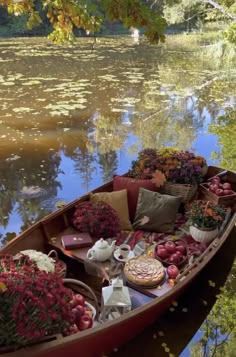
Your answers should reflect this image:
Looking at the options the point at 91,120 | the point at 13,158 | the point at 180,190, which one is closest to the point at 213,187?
the point at 180,190

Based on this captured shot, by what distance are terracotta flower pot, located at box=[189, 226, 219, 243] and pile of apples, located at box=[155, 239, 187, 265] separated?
20 cm

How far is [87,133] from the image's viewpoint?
7.32 m

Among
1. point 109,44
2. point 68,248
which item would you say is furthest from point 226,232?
point 109,44

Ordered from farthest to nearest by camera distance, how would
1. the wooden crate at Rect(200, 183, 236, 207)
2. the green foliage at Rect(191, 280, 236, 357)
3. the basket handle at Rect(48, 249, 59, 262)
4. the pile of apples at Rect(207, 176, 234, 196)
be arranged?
the pile of apples at Rect(207, 176, 234, 196), the wooden crate at Rect(200, 183, 236, 207), the basket handle at Rect(48, 249, 59, 262), the green foliage at Rect(191, 280, 236, 357)

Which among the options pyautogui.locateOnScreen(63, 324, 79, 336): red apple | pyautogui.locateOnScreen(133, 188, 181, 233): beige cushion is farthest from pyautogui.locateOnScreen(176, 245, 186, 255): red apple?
pyautogui.locateOnScreen(63, 324, 79, 336): red apple

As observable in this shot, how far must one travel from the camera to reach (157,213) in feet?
12.0

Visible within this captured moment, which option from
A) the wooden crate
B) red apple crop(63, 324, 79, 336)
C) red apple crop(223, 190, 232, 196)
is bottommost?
the wooden crate

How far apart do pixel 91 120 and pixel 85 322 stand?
19.9 ft

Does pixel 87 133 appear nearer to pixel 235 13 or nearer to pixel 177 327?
pixel 177 327

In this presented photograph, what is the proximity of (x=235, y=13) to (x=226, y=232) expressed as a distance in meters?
10.9

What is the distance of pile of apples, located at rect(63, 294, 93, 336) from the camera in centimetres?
225

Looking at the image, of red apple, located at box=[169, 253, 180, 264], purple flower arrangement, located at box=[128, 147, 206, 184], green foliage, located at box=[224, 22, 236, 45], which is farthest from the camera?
green foliage, located at box=[224, 22, 236, 45]

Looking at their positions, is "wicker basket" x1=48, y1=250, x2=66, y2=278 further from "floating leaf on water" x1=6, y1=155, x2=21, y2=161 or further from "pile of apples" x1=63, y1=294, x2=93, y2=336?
"floating leaf on water" x1=6, y1=155, x2=21, y2=161

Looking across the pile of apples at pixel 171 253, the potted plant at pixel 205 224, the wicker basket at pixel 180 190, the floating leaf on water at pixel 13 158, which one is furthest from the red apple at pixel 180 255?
the floating leaf on water at pixel 13 158
